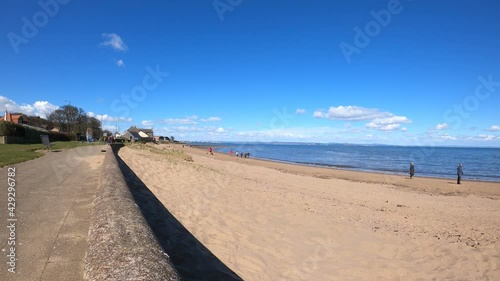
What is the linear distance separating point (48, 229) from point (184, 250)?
213cm

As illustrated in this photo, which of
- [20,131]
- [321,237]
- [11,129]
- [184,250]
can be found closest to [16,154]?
[184,250]

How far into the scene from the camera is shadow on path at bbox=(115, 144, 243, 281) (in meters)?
4.47

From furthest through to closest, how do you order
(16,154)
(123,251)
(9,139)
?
(9,139) → (16,154) → (123,251)

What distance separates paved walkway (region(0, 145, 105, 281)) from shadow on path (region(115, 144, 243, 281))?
4.05 feet

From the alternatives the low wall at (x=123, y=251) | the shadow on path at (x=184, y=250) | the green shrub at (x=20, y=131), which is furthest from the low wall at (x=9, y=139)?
the low wall at (x=123, y=251)

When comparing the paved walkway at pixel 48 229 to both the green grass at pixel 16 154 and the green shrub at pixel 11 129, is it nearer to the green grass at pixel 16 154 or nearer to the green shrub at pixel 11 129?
the green grass at pixel 16 154

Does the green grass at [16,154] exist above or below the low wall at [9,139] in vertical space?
below

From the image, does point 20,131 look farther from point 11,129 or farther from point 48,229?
point 48,229

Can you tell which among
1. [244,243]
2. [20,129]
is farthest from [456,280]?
[20,129]

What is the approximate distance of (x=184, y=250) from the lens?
520cm

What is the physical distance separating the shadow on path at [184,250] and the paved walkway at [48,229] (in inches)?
48.6

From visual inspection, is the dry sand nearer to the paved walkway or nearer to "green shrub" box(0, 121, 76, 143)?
the paved walkway

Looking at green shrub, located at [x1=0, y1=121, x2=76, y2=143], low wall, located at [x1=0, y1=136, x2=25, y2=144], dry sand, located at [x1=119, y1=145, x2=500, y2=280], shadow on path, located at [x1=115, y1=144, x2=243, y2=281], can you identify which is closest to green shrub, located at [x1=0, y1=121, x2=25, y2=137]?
green shrub, located at [x1=0, y1=121, x2=76, y2=143]

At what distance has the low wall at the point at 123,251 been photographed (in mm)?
2184
